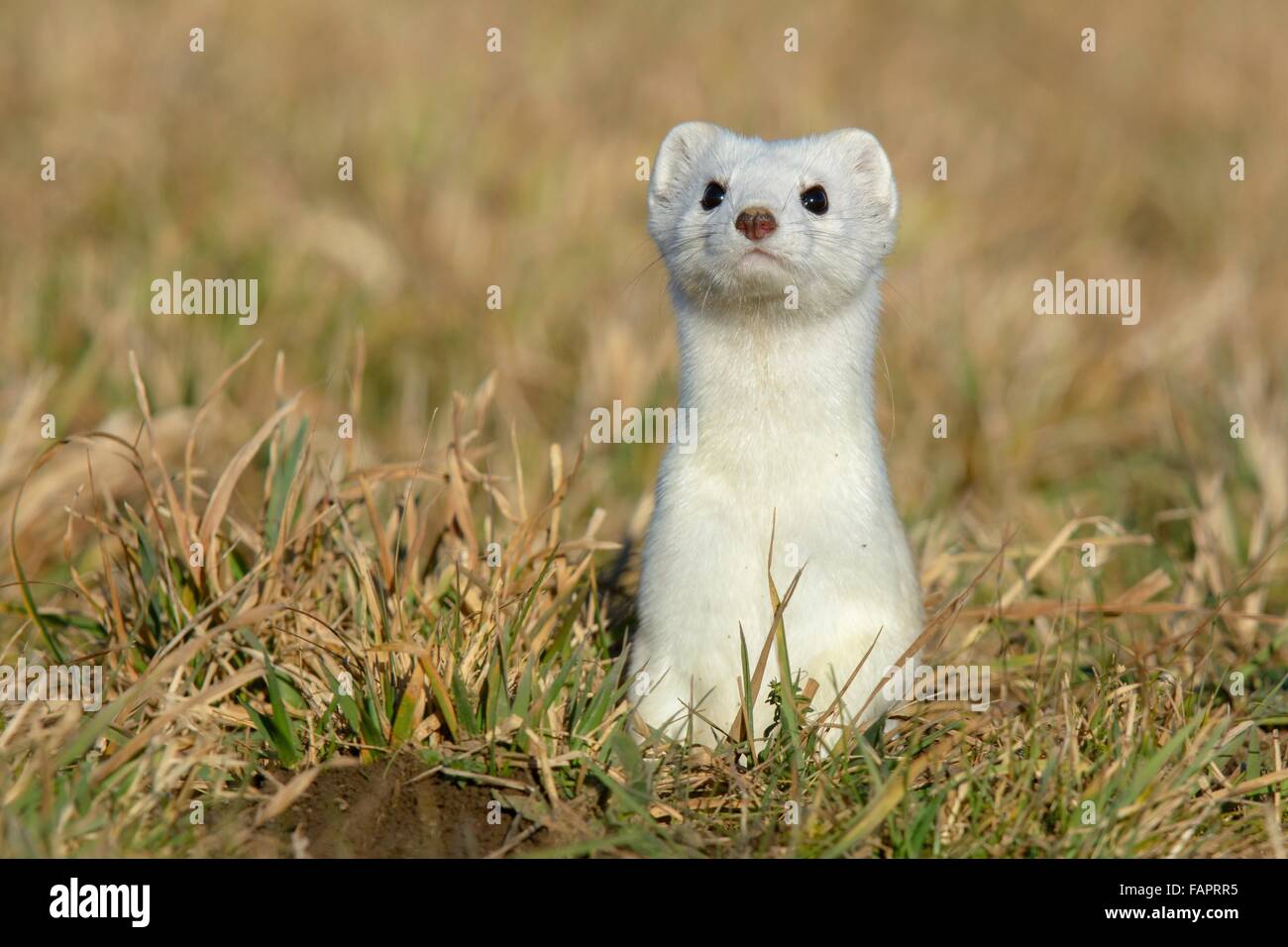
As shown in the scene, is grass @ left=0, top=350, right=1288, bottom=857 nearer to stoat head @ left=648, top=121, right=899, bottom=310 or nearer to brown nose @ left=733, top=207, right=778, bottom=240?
stoat head @ left=648, top=121, right=899, bottom=310

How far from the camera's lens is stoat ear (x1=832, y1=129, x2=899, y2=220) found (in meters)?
4.29

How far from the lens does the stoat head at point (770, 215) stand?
3824 mm

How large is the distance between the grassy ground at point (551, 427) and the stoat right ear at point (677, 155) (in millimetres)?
842

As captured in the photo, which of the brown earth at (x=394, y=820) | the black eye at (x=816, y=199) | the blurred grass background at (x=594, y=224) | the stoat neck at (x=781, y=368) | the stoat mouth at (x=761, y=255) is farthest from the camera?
the blurred grass background at (x=594, y=224)

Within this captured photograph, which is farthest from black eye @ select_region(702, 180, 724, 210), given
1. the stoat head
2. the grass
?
the grass

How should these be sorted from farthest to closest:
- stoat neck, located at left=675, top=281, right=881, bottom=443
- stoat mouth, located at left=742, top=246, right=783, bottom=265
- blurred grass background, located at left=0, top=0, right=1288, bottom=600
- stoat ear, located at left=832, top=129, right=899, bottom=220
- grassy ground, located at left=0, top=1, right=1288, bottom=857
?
blurred grass background, located at left=0, top=0, right=1288, bottom=600 < stoat ear, located at left=832, top=129, right=899, bottom=220 < stoat neck, located at left=675, top=281, right=881, bottom=443 < stoat mouth, located at left=742, top=246, right=783, bottom=265 < grassy ground, located at left=0, top=1, right=1288, bottom=857

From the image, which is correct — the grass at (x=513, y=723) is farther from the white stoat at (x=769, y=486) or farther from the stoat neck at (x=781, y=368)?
the stoat neck at (x=781, y=368)

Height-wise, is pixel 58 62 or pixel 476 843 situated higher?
pixel 58 62

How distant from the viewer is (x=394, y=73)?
1022cm

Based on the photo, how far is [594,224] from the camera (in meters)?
8.62

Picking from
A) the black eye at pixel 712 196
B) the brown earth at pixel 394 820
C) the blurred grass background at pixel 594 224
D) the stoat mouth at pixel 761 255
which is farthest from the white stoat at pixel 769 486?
the blurred grass background at pixel 594 224

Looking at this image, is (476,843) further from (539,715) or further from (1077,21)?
(1077,21)
